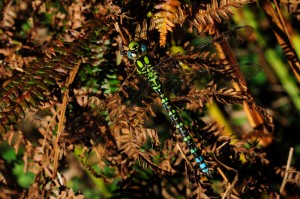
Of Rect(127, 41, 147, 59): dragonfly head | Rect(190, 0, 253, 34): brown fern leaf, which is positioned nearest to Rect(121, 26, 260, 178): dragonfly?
Rect(127, 41, 147, 59): dragonfly head

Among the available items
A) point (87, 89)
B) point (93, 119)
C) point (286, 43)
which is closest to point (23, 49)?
point (87, 89)

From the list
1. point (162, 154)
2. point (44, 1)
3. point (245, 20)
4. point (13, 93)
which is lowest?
point (162, 154)

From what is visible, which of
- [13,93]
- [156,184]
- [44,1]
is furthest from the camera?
[156,184]

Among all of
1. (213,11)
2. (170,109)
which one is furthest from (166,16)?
(170,109)

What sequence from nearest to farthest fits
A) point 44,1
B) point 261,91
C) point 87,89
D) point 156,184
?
1. point 87,89
2. point 44,1
3. point 156,184
4. point 261,91

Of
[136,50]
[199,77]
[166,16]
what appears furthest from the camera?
[199,77]

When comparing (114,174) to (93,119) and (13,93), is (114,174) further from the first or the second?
(13,93)

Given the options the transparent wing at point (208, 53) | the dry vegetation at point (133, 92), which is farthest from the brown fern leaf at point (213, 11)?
the transparent wing at point (208, 53)

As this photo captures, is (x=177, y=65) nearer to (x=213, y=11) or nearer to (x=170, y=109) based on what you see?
(x=170, y=109)
